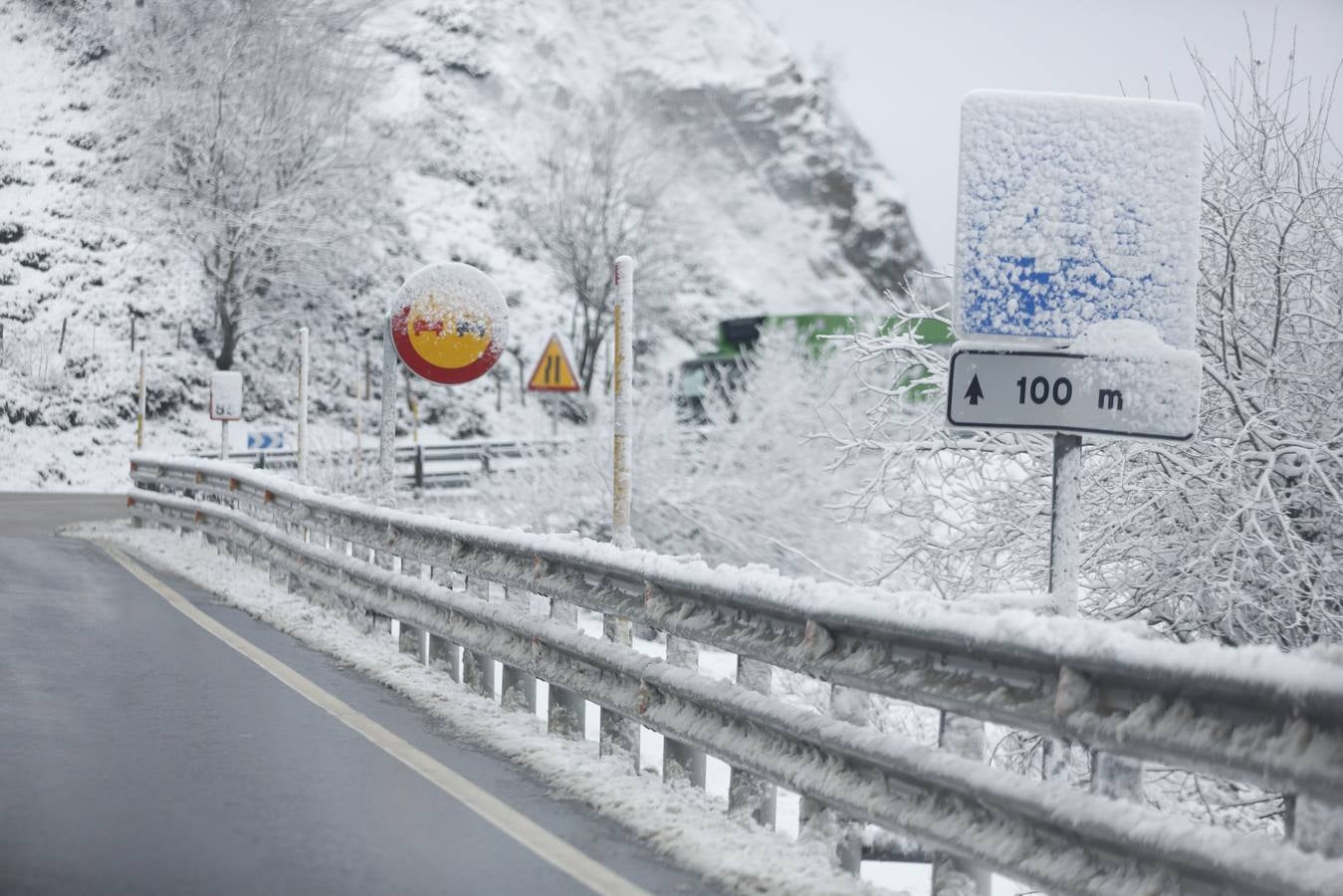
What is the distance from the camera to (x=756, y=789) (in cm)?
602

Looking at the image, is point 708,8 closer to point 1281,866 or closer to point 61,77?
point 61,77

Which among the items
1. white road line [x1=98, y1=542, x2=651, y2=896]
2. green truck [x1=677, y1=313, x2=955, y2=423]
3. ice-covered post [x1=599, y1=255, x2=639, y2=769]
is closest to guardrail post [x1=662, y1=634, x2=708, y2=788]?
white road line [x1=98, y1=542, x2=651, y2=896]

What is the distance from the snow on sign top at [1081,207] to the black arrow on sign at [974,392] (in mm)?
342

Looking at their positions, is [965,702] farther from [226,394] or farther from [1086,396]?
[226,394]

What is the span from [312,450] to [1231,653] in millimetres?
26945

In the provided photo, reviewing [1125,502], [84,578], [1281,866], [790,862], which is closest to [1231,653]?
[1281,866]

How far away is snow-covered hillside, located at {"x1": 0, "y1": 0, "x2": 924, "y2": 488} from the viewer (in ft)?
146

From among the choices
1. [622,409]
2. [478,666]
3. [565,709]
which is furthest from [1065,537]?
[478,666]

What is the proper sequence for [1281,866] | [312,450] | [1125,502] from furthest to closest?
1. [312,450]
2. [1125,502]
3. [1281,866]

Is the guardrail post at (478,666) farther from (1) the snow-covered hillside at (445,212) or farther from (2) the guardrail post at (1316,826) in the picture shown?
(1) the snow-covered hillside at (445,212)

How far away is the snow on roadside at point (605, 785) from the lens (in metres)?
5.34

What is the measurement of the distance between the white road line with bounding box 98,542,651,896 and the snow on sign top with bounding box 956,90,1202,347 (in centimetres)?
251

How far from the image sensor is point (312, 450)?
29.5 m

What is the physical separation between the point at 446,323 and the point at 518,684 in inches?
151
